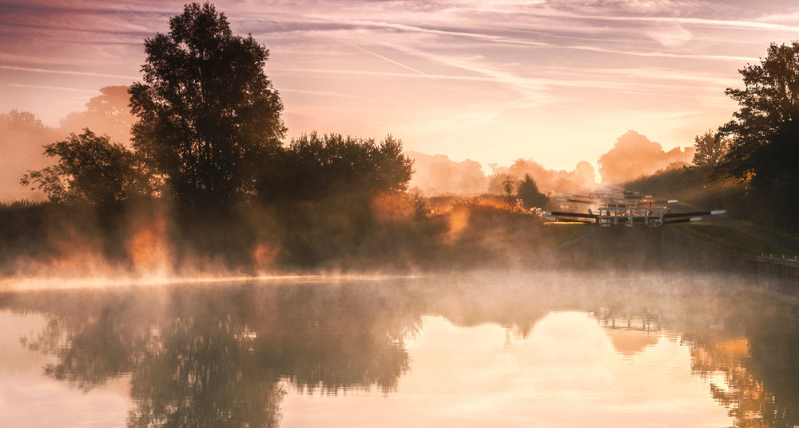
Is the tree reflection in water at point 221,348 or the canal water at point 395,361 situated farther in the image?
the tree reflection in water at point 221,348

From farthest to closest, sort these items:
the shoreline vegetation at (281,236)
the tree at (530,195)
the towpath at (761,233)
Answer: the tree at (530,195) < the towpath at (761,233) < the shoreline vegetation at (281,236)

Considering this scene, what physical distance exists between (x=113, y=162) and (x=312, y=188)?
1363cm

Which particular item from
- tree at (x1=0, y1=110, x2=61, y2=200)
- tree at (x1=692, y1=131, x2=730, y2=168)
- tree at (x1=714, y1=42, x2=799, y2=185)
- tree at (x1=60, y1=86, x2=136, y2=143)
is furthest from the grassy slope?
tree at (x1=0, y1=110, x2=61, y2=200)

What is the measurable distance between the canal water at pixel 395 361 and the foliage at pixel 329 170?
60.1 ft

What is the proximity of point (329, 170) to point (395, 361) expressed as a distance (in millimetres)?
32846

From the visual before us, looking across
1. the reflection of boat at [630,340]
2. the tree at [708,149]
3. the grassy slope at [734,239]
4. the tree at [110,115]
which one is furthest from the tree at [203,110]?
the tree at [708,149]

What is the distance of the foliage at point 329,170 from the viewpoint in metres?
46.8

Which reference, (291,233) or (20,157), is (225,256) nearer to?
(291,233)

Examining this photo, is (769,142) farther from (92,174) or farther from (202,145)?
(92,174)

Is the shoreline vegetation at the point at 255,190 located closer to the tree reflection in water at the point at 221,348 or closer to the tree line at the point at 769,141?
the tree line at the point at 769,141

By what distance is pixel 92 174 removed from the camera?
46.3 m

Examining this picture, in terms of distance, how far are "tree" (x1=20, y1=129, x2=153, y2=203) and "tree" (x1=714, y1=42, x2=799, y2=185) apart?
41826mm

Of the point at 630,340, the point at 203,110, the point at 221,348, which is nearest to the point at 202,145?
the point at 203,110

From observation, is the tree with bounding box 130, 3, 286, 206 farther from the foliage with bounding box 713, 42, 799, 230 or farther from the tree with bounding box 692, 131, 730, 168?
the tree with bounding box 692, 131, 730, 168
